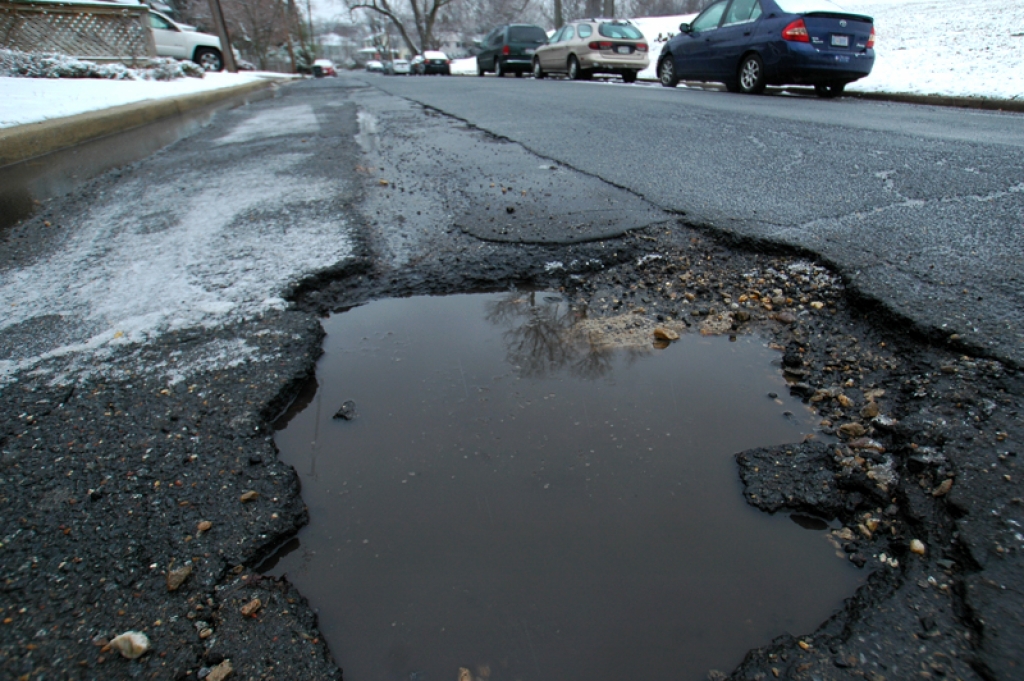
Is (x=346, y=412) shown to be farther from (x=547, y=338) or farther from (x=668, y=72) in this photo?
(x=668, y=72)

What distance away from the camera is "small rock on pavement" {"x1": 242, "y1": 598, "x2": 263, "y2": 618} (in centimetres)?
116

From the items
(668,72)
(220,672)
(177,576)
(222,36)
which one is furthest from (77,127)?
(222,36)

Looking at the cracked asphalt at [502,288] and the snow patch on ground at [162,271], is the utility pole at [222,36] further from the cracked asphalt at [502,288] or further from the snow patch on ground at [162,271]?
the snow patch on ground at [162,271]

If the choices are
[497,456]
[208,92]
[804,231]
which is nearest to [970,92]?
→ [804,231]

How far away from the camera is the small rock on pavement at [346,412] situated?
184cm

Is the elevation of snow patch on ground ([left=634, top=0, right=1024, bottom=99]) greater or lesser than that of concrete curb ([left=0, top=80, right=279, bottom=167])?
greater

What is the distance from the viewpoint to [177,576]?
3.95ft

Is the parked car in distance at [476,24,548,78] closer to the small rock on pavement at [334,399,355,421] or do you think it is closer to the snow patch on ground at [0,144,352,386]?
the snow patch on ground at [0,144,352,386]

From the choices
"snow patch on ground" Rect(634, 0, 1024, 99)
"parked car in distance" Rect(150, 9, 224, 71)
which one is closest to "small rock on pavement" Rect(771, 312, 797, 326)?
"snow patch on ground" Rect(634, 0, 1024, 99)

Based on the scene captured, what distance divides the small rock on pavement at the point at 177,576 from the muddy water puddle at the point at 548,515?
0.20 metres

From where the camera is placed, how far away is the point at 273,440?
169cm

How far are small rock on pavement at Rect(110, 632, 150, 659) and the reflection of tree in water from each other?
4.23ft

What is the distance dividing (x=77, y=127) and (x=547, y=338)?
246 inches

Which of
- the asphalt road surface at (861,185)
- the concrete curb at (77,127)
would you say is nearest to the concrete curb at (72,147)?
the concrete curb at (77,127)
